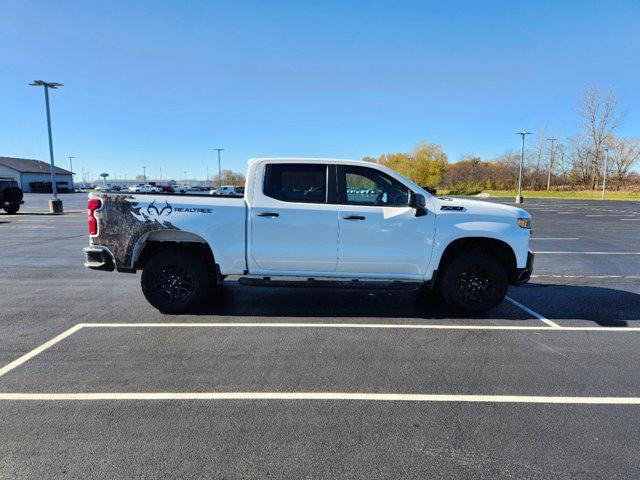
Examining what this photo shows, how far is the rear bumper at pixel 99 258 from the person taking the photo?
17.3ft

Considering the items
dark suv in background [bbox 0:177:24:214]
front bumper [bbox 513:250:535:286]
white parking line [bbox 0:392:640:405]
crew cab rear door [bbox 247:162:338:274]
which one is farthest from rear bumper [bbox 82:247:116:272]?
dark suv in background [bbox 0:177:24:214]

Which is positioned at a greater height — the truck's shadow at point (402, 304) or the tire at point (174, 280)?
the tire at point (174, 280)

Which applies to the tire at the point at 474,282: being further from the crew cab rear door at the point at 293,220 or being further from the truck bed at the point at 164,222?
the truck bed at the point at 164,222

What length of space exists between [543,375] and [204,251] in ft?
14.0

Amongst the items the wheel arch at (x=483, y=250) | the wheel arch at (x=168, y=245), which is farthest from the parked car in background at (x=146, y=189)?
the wheel arch at (x=483, y=250)

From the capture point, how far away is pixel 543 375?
12.5ft

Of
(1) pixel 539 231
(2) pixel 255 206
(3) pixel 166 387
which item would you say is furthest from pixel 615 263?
(3) pixel 166 387

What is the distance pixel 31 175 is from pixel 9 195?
209 feet

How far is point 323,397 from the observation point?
3361 millimetres

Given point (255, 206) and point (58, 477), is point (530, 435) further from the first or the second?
point (255, 206)

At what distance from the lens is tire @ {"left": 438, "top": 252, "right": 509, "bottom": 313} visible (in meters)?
5.37

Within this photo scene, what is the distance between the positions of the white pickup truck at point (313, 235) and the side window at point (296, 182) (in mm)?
14

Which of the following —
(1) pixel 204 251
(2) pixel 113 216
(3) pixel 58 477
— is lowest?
(3) pixel 58 477

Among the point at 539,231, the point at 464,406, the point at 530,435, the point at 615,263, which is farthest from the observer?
the point at 539,231
